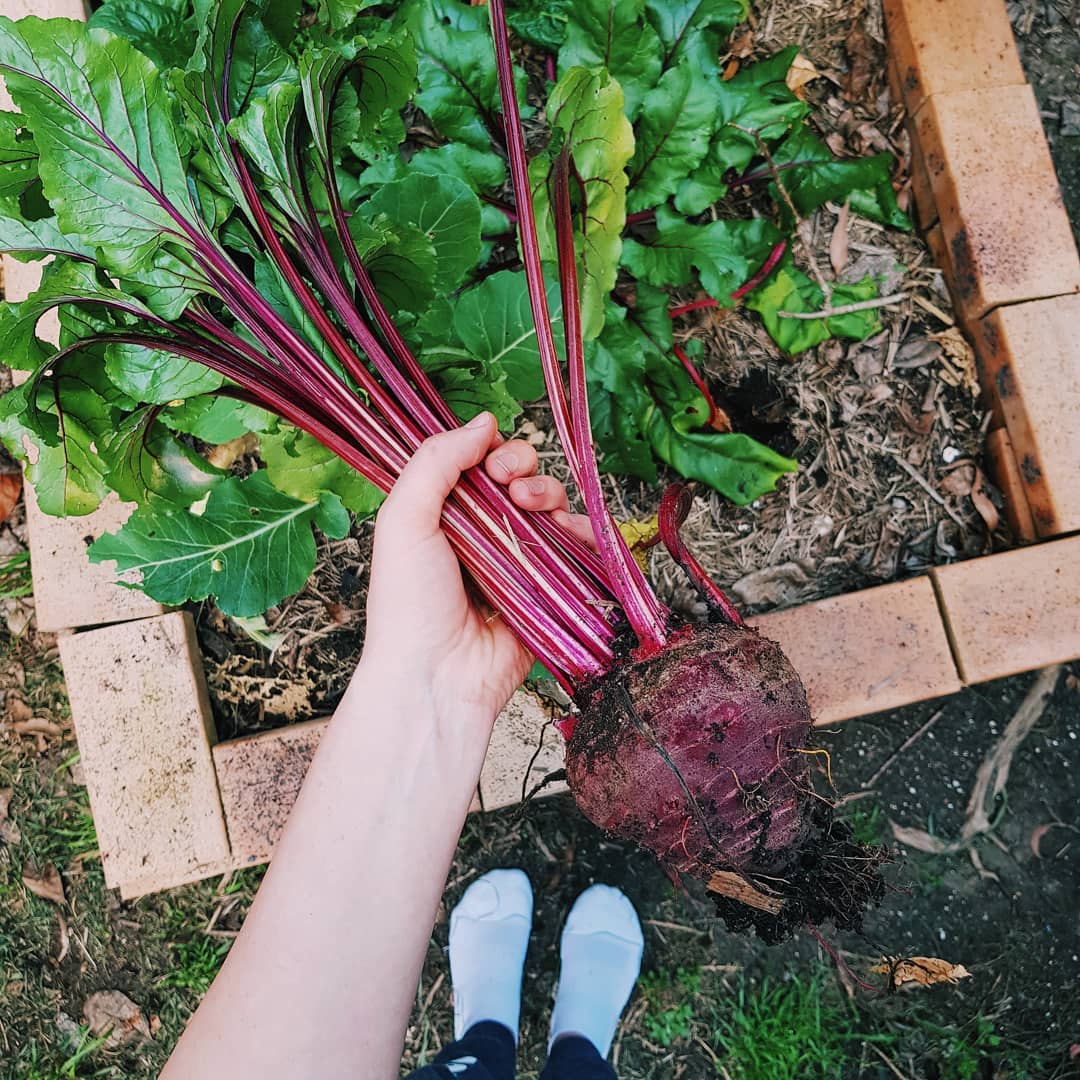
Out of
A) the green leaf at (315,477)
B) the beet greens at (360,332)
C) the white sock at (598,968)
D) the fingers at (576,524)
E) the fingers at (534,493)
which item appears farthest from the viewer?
the white sock at (598,968)

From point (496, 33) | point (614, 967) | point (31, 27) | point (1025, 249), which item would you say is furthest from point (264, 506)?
point (1025, 249)

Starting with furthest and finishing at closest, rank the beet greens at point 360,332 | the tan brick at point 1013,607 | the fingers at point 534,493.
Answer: the tan brick at point 1013,607
the fingers at point 534,493
the beet greens at point 360,332

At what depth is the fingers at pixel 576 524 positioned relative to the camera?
70.1 inches

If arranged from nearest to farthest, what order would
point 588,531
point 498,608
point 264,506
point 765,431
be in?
point 498,608
point 588,531
point 264,506
point 765,431

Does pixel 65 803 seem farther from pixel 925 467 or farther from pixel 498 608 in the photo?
pixel 925 467

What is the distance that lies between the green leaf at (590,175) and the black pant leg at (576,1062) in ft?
6.57

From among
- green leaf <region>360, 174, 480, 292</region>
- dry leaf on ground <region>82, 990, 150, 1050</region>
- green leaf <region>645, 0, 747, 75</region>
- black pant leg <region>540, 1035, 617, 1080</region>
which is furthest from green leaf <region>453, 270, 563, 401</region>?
dry leaf on ground <region>82, 990, 150, 1050</region>

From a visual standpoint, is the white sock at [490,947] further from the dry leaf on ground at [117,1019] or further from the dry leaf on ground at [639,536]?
the dry leaf on ground at [639,536]

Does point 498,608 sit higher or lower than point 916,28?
lower

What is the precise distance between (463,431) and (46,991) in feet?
7.45

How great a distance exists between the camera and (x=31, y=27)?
128cm

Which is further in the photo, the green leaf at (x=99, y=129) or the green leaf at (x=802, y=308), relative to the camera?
the green leaf at (x=802, y=308)

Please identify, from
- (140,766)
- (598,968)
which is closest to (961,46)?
(598,968)

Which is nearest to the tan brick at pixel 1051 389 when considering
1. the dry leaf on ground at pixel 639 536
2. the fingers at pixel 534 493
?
the dry leaf on ground at pixel 639 536
